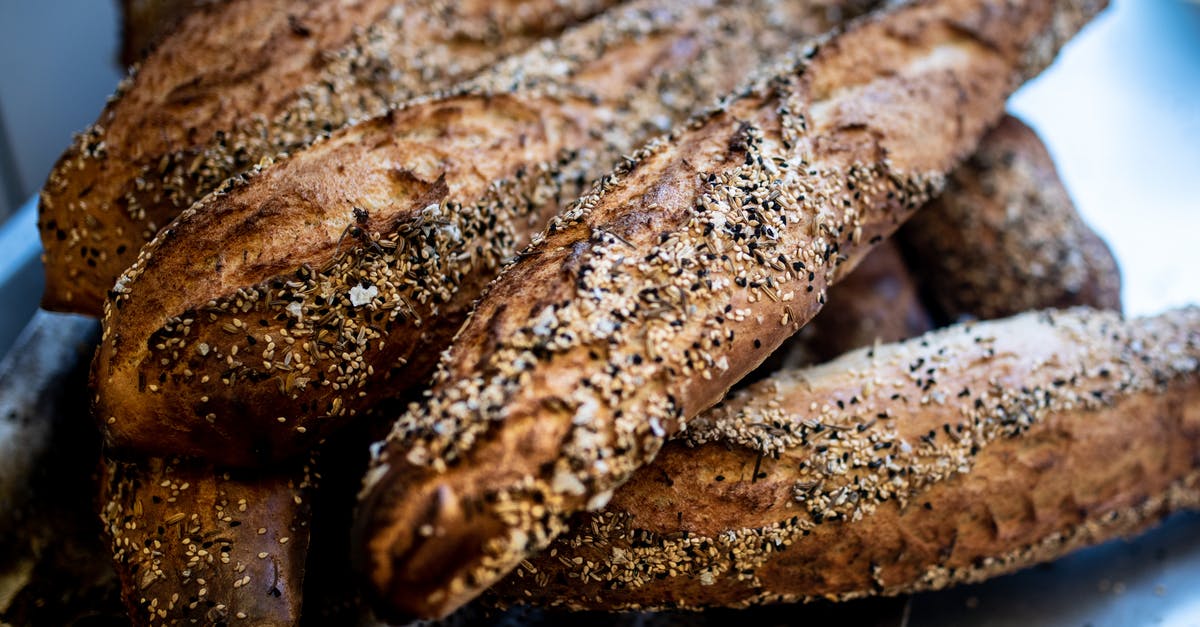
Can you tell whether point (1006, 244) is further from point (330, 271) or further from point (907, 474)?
point (330, 271)

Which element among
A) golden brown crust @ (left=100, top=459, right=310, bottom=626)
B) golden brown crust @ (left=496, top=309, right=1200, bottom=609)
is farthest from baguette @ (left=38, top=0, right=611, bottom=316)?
golden brown crust @ (left=496, top=309, right=1200, bottom=609)

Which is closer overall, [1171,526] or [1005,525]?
[1005,525]

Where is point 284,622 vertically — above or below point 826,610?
above

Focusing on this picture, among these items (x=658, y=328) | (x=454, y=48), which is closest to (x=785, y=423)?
(x=658, y=328)

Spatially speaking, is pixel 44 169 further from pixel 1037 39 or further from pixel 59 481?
pixel 1037 39

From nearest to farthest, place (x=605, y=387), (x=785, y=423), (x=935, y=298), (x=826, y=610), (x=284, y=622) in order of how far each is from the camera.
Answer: (x=605, y=387) → (x=284, y=622) → (x=785, y=423) → (x=826, y=610) → (x=935, y=298)

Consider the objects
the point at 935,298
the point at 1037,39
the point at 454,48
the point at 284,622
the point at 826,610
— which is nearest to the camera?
the point at 284,622

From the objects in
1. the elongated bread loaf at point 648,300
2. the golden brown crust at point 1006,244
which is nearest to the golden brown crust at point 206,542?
the elongated bread loaf at point 648,300
